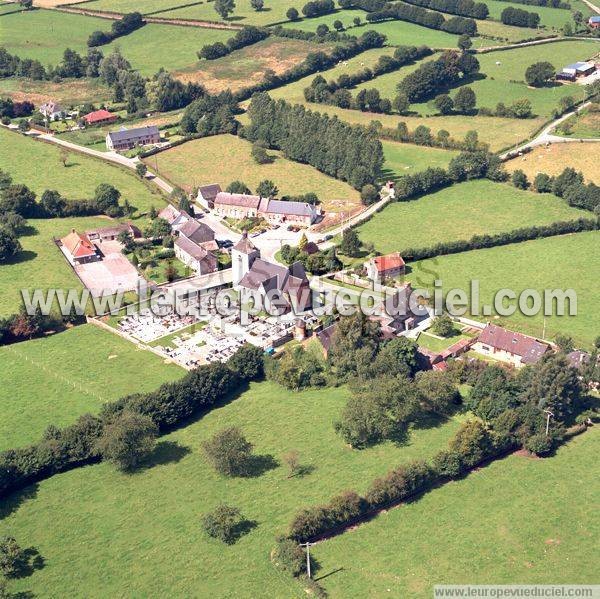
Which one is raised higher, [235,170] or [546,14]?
[546,14]

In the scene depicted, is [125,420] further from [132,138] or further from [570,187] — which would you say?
[132,138]

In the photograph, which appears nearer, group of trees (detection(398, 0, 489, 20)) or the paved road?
the paved road

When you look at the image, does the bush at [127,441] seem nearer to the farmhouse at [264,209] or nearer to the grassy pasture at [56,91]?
the farmhouse at [264,209]

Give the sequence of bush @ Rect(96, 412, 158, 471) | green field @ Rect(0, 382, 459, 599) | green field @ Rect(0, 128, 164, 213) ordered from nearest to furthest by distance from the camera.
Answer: green field @ Rect(0, 382, 459, 599), bush @ Rect(96, 412, 158, 471), green field @ Rect(0, 128, 164, 213)

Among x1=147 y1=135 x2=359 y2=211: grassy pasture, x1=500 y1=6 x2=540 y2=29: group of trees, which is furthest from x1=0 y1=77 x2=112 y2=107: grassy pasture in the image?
x1=500 y1=6 x2=540 y2=29: group of trees

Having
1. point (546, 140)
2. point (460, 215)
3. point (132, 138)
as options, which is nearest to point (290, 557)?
point (460, 215)

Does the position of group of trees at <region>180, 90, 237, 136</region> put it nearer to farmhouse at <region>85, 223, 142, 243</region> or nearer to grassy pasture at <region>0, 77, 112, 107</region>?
grassy pasture at <region>0, 77, 112, 107</region>

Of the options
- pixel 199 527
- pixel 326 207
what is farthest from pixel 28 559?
pixel 326 207
